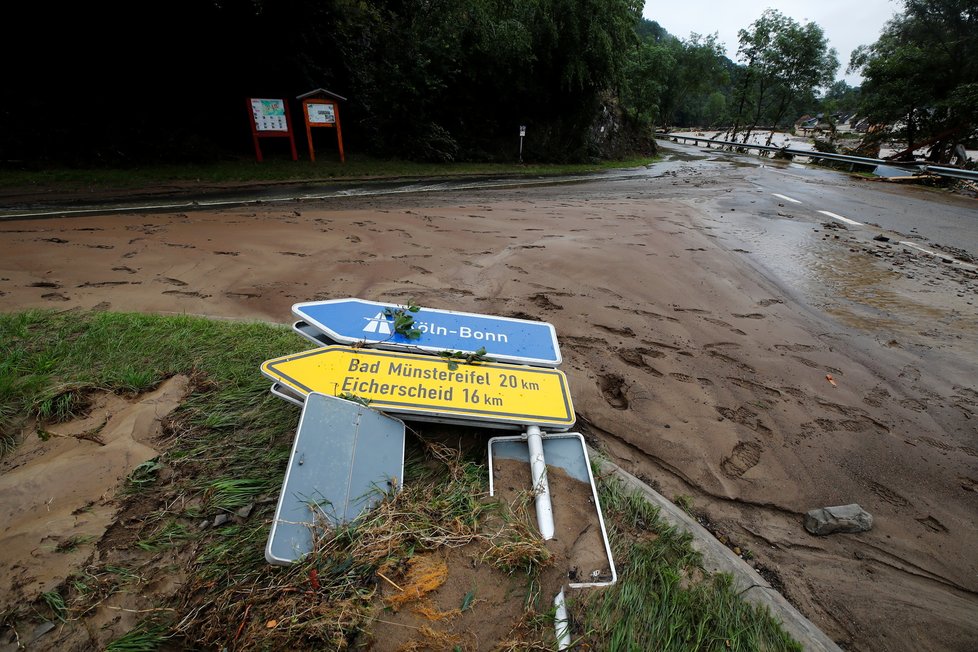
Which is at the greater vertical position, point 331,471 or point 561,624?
point 331,471

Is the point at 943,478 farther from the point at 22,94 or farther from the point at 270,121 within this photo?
the point at 22,94

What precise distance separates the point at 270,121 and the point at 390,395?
13060mm

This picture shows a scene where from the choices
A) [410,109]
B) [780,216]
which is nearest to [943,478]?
[780,216]

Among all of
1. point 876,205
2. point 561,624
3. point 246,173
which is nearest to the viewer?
point 561,624

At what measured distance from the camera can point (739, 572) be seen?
200cm

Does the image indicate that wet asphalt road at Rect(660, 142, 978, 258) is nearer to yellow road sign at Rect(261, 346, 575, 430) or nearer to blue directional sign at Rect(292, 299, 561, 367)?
blue directional sign at Rect(292, 299, 561, 367)

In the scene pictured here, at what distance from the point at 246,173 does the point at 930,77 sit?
28429 mm

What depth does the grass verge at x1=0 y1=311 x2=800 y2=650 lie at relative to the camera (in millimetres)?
1507

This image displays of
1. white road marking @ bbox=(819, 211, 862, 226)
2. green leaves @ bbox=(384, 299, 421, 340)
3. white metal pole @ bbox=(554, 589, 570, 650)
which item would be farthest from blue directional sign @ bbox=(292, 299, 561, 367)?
white road marking @ bbox=(819, 211, 862, 226)

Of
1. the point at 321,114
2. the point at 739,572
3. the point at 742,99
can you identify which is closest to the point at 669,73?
the point at 742,99

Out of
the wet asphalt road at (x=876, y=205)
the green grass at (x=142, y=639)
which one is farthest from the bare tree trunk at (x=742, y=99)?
the green grass at (x=142, y=639)

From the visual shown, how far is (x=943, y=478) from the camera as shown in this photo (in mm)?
2791

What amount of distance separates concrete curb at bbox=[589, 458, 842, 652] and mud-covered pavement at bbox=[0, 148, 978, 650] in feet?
0.63

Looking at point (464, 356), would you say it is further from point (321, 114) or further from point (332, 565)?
point (321, 114)
